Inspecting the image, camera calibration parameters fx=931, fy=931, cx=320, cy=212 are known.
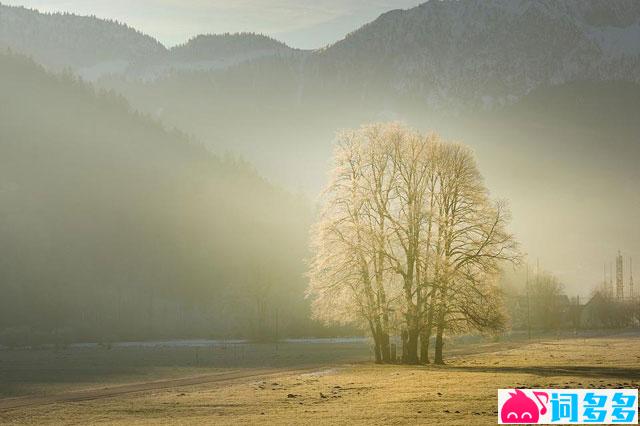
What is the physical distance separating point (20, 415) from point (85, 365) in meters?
44.7

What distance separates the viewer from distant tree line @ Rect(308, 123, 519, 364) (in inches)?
2562

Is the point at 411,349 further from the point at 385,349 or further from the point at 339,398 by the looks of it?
the point at 339,398

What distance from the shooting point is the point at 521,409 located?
36.1m

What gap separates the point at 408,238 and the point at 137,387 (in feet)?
71.9

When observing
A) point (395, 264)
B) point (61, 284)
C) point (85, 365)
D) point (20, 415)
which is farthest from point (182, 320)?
point (20, 415)

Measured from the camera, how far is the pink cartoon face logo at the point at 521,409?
34.2 metres

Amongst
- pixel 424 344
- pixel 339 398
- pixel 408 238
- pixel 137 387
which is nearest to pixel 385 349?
pixel 424 344

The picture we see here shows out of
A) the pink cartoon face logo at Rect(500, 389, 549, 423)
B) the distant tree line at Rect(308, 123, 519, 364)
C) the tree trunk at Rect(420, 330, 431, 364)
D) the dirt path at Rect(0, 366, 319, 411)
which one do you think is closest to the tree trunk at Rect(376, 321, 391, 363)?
the distant tree line at Rect(308, 123, 519, 364)

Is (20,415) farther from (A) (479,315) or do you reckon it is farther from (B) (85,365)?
(B) (85,365)

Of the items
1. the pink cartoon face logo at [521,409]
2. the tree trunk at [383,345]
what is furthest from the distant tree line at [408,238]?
the pink cartoon face logo at [521,409]

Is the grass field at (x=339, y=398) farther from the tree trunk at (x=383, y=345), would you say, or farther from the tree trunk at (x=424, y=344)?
the tree trunk at (x=383, y=345)

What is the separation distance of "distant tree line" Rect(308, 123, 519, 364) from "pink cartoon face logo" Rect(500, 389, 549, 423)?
25829mm

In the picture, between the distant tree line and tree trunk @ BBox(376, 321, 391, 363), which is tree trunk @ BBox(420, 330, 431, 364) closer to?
the distant tree line

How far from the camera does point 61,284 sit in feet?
590
